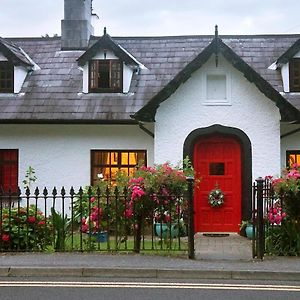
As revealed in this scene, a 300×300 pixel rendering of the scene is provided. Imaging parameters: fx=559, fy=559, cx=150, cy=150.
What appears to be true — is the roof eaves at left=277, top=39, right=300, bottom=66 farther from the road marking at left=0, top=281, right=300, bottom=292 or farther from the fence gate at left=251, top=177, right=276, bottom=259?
the road marking at left=0, top=281, right=300, bottom=292

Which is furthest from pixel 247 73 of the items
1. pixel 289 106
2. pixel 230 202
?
pixel 230 202

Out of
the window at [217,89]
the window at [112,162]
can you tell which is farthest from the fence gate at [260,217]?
the window at [112,162]

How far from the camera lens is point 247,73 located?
1434 cm

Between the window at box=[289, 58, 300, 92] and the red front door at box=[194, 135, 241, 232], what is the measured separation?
9.20 feet

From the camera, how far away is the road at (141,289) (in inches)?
300

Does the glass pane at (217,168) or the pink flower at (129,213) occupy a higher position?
the glass pane at (217,168)

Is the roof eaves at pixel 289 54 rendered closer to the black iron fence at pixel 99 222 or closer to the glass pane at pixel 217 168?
the glass pane at pixel 217 168

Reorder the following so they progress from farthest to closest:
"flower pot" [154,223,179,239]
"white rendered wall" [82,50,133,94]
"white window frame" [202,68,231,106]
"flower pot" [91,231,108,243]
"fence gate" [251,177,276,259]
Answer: "white rendered wall" [82,50,133,94], "white window frame" [202,68,231,106], "flower pot" [91,231,108,243], "flower pot" [154,223,179,239], "fence gate" [251,177,276,259]

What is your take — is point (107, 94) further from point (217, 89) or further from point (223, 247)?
point (223, 247)

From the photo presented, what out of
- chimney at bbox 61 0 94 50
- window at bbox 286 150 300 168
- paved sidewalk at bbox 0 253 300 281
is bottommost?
paved sidewalk at bbox 0 253 300 281

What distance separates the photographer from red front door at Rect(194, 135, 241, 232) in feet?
49.3

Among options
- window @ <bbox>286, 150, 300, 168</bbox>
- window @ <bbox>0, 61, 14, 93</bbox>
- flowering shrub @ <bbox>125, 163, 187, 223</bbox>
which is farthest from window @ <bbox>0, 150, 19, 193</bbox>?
window @ <bbox>286, 150, 300, 168</bbox>

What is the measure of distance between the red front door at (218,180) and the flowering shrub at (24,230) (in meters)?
5.18

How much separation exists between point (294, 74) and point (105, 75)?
18.4 feet
